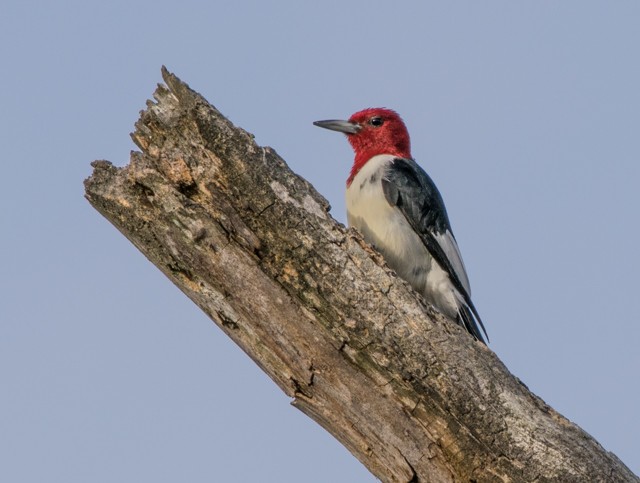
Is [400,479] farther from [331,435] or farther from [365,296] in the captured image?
[365,296]

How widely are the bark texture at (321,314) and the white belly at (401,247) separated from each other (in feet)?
6.77

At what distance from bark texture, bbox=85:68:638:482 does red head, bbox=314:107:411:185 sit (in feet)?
11.1

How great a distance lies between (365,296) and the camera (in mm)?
4102

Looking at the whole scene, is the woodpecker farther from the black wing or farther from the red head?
the red head

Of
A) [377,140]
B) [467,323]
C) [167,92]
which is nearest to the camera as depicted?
[167,92]

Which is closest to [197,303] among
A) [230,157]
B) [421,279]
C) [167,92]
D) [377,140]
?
[230,157]

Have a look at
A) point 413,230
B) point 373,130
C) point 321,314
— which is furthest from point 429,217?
point 321,314

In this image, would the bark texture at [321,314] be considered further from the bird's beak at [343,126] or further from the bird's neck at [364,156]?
the bird's beak at [343,126]

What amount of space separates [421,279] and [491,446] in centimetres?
250

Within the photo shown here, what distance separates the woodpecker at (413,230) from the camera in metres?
6.26

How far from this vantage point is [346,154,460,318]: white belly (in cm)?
626

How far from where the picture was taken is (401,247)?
6.25 metres

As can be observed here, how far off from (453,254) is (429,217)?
1.19ft

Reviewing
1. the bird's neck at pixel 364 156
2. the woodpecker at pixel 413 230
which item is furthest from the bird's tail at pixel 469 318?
the bird's neck at pixel 364 156
